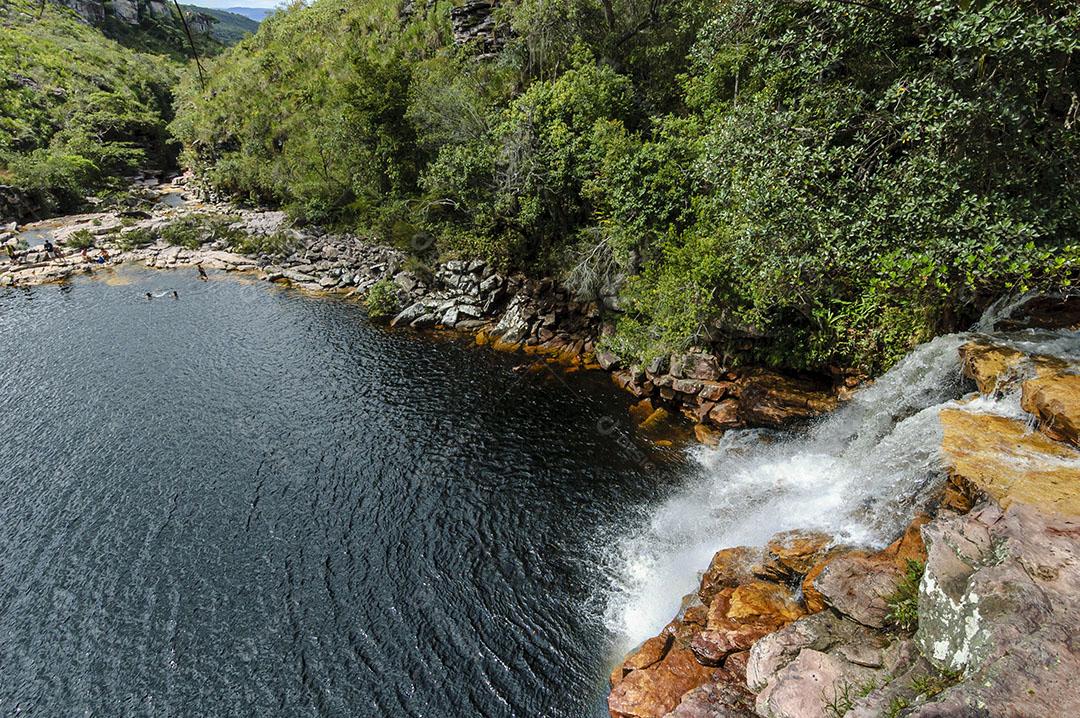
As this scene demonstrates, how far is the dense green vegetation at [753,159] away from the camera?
12.2 meters

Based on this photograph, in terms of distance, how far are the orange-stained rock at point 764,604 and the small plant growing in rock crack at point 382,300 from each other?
29301 mm

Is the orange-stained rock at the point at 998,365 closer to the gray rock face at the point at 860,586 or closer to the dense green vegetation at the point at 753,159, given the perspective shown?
the dense green vegetation at the point at 753,159

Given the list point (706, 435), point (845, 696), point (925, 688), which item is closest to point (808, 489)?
point (706, 435)

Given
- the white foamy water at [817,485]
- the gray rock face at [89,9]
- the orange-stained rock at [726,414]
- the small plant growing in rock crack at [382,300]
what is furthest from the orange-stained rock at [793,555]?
the gray rock face at [89,9]

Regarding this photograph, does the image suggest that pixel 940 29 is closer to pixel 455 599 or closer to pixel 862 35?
Answer: pixel 862 35

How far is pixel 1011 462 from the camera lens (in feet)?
34.7

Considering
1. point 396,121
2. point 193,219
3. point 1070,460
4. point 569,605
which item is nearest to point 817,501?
point 1070,460

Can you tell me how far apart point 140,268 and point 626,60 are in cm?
4748

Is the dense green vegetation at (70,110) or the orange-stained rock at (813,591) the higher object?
the dense green vegetation at (70,110)

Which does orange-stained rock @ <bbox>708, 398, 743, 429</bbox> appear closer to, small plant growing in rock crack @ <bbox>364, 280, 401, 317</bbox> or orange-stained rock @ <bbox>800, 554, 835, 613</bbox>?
orange-stained rock @ <bbox>800, 554, 835, 613</bbox>

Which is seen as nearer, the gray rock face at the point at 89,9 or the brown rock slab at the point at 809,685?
Answer: the brown rock slab at the point at 809,685

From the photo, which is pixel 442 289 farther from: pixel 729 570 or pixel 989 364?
pixel 989 364

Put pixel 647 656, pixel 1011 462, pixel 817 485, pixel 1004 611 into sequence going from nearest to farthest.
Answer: pixel 1004 611 < pixel 1011 462 < pixel 647 656 < pixel 817 485

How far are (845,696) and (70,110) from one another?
11734cm
